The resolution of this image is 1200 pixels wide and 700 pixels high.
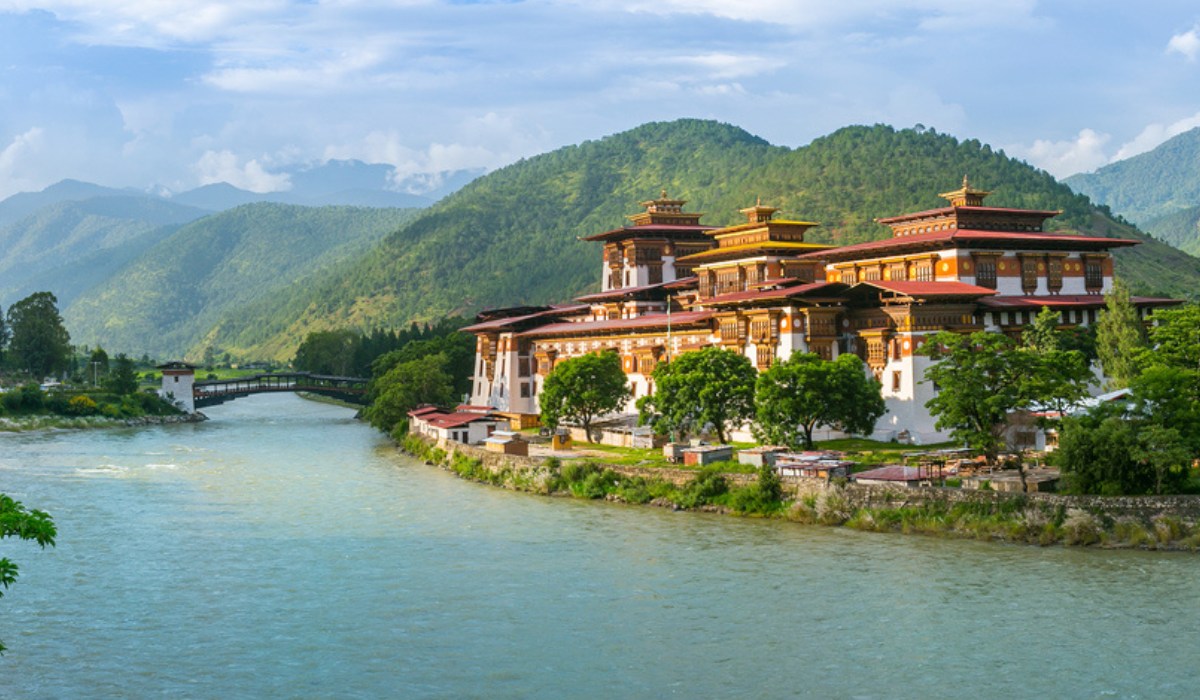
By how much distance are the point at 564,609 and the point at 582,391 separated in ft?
126

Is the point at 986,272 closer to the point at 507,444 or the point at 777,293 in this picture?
the point at 777,293

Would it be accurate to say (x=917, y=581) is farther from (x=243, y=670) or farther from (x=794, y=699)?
(x=243, y=670)

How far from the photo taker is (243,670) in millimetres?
34375

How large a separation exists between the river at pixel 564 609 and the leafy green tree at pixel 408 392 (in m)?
37.9

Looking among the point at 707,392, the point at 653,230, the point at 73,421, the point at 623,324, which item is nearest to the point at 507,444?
the point at 707,392

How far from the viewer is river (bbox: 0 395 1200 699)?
33.3 meters

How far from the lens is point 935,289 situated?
66.4m

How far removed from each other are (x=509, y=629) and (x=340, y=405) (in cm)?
11514

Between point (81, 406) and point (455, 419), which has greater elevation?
point (81, 406)

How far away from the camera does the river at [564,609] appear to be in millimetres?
33281

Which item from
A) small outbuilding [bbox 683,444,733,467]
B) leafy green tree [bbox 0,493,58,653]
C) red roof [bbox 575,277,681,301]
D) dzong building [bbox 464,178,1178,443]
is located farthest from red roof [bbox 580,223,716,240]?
leafy green tree [bbox 0,493,58,653]

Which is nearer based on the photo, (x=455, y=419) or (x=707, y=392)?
(x=707, y=392)

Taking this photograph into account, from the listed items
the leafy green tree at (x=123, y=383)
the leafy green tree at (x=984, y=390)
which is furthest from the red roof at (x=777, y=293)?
the leafy green tree at (x=123, y=383)

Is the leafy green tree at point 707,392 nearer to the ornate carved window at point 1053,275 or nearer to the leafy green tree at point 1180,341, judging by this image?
the ornate carved window at point 1053,275
